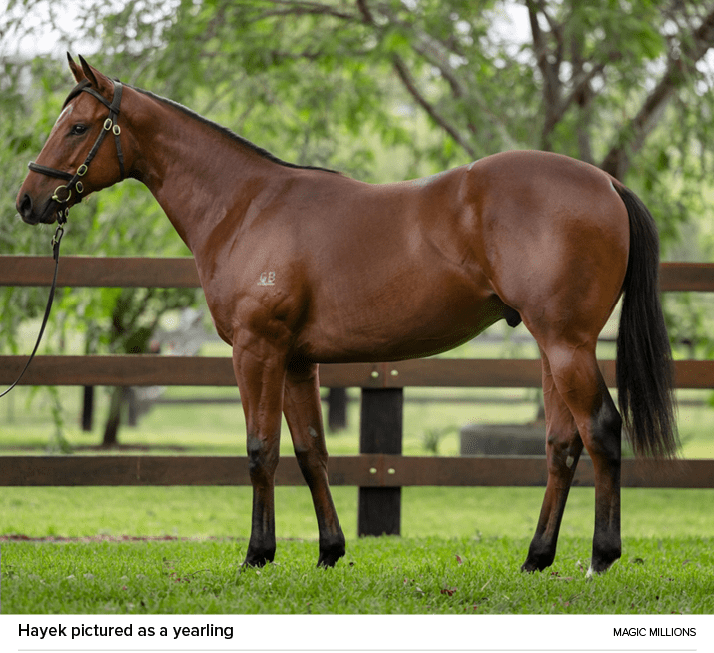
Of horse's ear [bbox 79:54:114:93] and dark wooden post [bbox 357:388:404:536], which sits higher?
horse's ear [bbox 79:54:114:93]

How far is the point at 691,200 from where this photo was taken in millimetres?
8398

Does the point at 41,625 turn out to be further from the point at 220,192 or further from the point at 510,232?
the point at 510,232

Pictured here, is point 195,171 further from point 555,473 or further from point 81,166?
point 555,473

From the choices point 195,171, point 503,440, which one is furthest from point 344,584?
point 503,440

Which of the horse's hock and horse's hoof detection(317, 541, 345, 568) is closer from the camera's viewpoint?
horse's hoof detection(317, 541, 345, 568)

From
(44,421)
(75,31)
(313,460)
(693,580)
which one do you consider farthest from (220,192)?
(44,421)

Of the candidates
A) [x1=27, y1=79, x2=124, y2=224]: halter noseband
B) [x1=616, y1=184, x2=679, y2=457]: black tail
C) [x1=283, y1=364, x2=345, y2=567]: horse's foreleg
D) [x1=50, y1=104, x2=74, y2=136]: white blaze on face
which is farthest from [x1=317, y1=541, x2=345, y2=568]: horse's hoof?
[x1=50, y1=104, x2=74, y2=136]: white blaze on face

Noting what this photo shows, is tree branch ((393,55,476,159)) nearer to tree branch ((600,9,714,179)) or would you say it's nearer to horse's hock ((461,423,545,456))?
tree branch ((600,9,714,179))

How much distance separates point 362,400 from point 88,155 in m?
2.12

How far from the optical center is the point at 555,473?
3.43m

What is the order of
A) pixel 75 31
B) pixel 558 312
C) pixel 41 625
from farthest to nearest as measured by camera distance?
pixel 75 31
pixel 558 312
pixel 41 625

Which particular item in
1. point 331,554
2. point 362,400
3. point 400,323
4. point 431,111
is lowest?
point 331,554

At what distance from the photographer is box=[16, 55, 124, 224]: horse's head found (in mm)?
3371

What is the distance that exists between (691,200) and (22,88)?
21.6 ft
